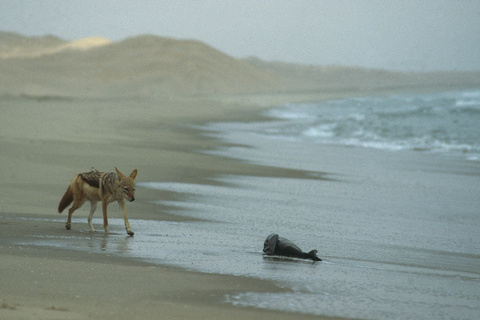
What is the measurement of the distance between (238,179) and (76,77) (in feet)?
226

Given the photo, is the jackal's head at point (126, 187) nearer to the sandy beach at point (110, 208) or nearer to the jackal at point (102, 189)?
the jackal at point (102, 189)

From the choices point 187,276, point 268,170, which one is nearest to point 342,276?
point 187,276

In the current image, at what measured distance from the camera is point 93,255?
5.58 m

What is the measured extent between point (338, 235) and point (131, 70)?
78865 millimetres

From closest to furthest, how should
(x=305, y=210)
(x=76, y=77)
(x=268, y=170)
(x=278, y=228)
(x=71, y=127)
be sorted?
(x=278, y=228) → (x=305, y=210) → (x=268, y=170) → (x=71, y=127) → (x=76, y=77)

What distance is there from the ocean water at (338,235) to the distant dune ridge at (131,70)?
141 feet

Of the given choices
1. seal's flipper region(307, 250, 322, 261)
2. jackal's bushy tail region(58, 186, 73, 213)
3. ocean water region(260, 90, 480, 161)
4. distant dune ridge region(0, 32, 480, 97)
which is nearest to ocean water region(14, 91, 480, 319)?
seal's flipper region(307, 250, 322, 261)

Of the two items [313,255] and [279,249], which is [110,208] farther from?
[313,255]

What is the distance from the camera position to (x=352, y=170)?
42.1ft

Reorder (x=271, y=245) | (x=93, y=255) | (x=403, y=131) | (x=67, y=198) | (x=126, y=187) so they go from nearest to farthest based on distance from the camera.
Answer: (x=93, y=255) → (x=271, y=245) → (x=126, y=187) → (x=67, y=198) → (x=403, y=131)

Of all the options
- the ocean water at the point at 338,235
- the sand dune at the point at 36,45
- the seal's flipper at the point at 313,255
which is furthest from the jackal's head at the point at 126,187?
the sand dune at the point at 36,45

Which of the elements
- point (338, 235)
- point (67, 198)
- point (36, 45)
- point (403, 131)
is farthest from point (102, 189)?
point (36, 45)

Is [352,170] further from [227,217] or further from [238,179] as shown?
[227,217]

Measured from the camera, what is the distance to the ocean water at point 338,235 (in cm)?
483
